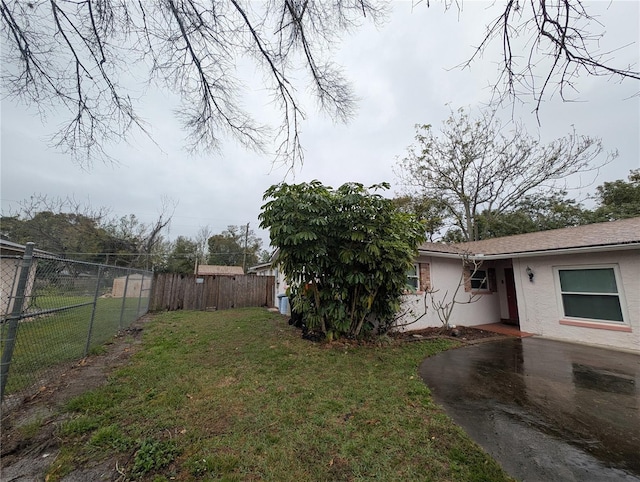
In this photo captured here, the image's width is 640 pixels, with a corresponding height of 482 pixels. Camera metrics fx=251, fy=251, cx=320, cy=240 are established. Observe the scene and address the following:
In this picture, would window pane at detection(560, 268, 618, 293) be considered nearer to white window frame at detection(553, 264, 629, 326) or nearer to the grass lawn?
white window frame at detection(553, 264, 629, 326)

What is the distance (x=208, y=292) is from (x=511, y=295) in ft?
41.4

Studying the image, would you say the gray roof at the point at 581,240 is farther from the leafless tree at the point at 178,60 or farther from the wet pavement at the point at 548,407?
the leafless tree at the point at 178,60

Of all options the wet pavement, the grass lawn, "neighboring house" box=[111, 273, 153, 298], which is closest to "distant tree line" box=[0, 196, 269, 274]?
"neighboring house" box=[111, 273, 153, 298]

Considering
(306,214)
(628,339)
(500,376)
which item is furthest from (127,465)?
(628,339)

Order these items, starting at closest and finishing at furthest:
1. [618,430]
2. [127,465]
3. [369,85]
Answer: [127,465]
[618,430]
[369,85]

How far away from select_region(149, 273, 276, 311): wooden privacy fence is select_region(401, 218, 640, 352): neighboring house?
26.8 ft

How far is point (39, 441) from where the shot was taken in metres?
2.19

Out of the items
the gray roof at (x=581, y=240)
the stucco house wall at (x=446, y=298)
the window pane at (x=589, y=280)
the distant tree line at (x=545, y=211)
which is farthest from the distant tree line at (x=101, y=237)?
the window pane at (x=589, y=280)

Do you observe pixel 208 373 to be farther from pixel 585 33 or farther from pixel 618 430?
pixel 585 33

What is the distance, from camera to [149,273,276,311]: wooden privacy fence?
37.2 feet

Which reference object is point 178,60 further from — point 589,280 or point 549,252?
point 589,280

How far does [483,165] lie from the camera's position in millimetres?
16109

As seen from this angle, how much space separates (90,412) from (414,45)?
550cm

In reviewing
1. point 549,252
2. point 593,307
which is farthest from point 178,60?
point 593,307
